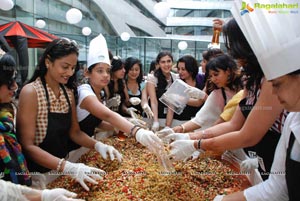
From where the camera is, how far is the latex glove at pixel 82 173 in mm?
1091

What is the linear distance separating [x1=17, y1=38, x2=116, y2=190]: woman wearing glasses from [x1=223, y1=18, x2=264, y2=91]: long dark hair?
2.32ft

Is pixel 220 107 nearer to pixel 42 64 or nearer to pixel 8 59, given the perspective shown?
pixel 42 64

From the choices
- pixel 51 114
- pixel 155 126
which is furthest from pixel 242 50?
pixel 155 126

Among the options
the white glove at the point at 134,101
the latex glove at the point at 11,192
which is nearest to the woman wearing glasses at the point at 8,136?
the latex glove at the point at 11,192

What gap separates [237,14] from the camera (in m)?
0.82

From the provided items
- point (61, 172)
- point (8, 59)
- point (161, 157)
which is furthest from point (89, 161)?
point (8, 59)

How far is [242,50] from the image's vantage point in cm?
101

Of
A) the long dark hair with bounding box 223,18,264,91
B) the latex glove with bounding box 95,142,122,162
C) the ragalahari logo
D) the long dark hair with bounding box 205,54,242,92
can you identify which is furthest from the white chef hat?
the ragalahari logo

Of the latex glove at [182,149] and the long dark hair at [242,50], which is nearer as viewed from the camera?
the long dark hair at [242,50]

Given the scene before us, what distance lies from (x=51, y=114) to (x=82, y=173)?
1.05 ft

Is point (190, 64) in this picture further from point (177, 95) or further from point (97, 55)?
point (97, 55)

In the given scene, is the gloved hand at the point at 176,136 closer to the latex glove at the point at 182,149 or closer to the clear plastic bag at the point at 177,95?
the latex glove at the point at 182,149

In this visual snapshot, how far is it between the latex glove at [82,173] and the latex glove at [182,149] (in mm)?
352

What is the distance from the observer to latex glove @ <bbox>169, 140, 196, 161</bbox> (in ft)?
4.14
